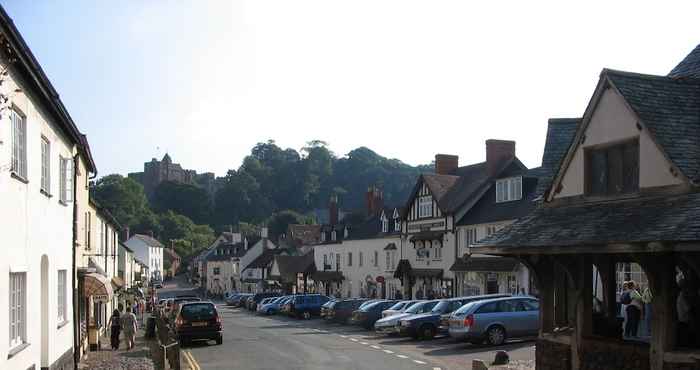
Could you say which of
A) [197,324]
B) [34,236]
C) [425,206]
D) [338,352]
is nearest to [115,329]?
[197,324]

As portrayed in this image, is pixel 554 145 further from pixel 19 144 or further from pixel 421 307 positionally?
pixel 421 307

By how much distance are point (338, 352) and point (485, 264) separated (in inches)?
702

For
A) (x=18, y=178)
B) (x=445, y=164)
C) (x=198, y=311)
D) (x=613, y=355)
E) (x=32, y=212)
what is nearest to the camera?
(x=18, y=178)

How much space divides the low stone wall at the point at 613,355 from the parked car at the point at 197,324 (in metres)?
16.6

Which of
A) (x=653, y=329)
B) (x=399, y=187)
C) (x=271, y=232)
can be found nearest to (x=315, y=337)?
(x=653, y=329)

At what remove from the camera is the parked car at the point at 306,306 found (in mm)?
45906

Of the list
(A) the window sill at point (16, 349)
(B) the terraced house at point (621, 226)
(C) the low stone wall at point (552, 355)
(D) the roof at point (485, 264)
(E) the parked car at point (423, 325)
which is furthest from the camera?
(D) the roof at point (485, 264)

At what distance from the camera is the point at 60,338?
56.1 feet

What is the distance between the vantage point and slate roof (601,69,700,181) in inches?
520

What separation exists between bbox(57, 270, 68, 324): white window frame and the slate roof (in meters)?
13.1

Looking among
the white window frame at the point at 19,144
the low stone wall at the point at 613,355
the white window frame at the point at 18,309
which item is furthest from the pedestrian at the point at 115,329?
the low stone wall at the point at 613,355

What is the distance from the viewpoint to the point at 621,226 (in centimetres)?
1295

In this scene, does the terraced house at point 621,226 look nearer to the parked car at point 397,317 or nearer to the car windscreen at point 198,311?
the parked car at point 397,317

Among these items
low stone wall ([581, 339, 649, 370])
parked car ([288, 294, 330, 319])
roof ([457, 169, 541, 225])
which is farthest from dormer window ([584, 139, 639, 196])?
parked car ([288, 294, 330, 319])
